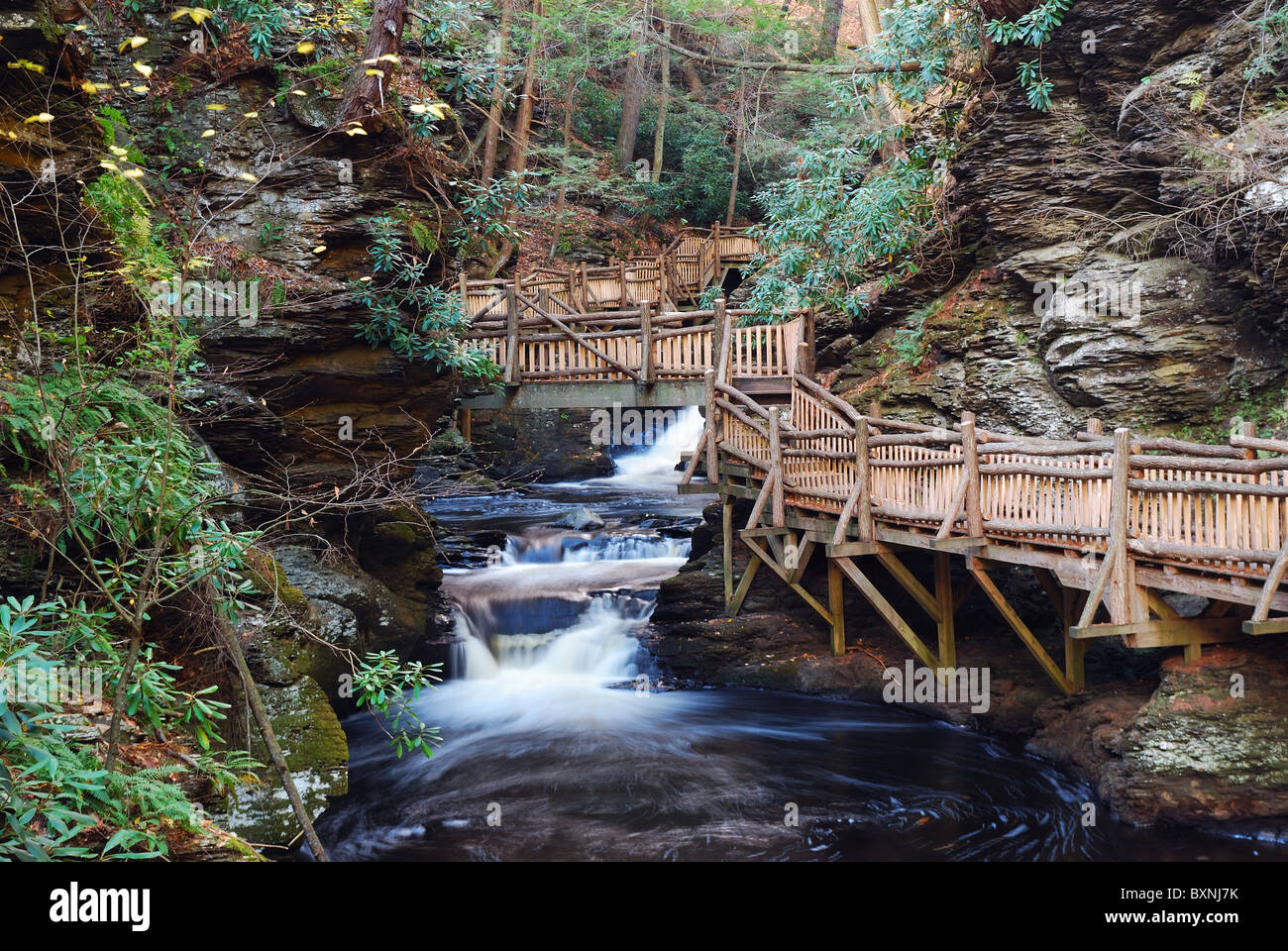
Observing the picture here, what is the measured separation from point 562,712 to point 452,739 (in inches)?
61.0

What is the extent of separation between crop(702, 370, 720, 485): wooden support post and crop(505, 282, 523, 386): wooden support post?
121 inches

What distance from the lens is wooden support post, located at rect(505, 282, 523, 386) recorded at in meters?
14.7

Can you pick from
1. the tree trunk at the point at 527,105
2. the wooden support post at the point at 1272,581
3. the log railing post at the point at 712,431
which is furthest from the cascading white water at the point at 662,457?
the wooden support post at the point at 1272,581

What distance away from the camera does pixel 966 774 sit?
1005cm

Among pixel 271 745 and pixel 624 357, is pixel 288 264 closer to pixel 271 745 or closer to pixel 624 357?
pixel 624 357

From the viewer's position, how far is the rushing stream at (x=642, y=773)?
863 centimetres

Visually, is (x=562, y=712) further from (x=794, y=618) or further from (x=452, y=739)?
(x=794, y=618)

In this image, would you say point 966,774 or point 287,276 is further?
point 287,276

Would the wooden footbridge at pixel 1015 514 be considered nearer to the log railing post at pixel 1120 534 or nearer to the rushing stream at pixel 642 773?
the log railing post at pixel 1120 534

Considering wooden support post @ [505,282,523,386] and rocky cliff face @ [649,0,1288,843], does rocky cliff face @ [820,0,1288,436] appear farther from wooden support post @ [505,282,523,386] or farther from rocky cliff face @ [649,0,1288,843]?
wooden support post @ [505,282,523,386]

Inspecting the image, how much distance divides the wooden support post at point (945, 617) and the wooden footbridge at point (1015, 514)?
18 millimetres

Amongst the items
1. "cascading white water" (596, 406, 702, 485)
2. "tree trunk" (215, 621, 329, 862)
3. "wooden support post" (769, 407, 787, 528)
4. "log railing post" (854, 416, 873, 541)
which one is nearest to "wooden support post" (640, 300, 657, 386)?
"wooden support post" (769, 407, 787, 528)
